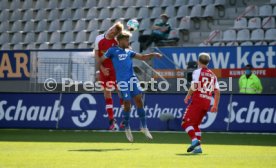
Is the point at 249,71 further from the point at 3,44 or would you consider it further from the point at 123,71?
the point at 3,44

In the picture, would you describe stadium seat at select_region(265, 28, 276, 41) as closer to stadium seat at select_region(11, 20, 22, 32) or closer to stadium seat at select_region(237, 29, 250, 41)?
stadium seat at select_region(237, 29, 250, 41)

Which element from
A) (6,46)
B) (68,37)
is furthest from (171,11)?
(6,46)

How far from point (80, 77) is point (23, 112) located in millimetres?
2762

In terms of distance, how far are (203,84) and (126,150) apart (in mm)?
2008

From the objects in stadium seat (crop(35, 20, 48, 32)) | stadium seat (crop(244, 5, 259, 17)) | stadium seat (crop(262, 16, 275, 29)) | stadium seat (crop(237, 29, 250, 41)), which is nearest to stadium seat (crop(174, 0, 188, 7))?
stadium seat (crop(244, 5, 259, 17))

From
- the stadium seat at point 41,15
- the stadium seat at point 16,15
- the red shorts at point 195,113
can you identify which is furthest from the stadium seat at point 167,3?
the red shorts at point 195,113

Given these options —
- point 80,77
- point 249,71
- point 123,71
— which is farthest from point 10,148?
point 249,71

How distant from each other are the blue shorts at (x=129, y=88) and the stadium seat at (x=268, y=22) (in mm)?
11527

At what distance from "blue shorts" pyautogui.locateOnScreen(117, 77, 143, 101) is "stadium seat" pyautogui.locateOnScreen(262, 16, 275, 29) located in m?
11.5

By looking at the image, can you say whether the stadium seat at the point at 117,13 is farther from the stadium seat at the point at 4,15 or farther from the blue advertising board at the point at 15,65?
the blue advertising board at the point at 15,65

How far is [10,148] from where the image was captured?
1620cm

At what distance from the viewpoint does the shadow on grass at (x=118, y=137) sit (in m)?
18.6

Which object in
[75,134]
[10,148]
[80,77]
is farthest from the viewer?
[80,77]
